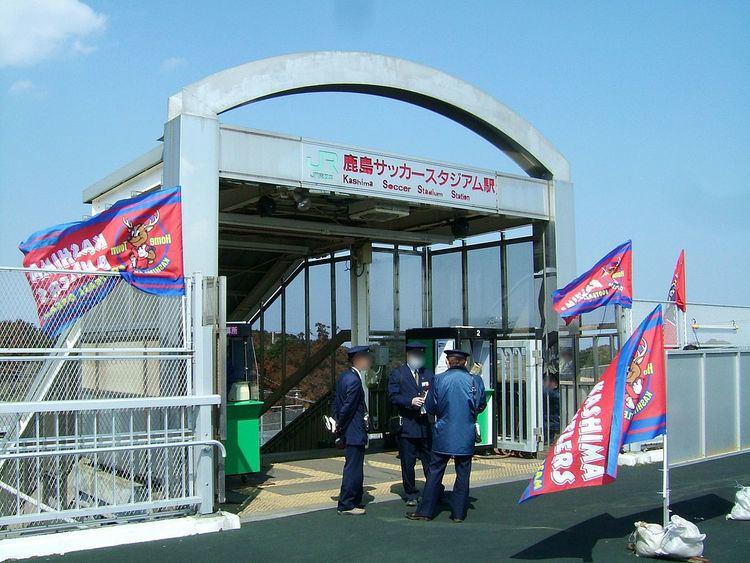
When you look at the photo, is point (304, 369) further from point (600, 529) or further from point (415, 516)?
point (600, 529)

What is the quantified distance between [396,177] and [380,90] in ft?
4.17

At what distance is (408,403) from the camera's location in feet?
29.1

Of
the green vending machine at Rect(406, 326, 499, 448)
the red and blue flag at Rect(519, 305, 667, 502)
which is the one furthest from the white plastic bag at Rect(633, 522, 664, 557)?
the green vending machine at Rect(406, 326, 499, 448)

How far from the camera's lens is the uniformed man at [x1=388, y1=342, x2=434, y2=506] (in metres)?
8.91

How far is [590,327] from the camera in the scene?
12742mm

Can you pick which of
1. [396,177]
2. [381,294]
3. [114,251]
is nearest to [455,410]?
[114,251]

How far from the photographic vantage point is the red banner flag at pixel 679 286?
37.6 feet

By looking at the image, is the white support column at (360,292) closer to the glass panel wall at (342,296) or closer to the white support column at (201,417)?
the glass panel wall at (342,296)

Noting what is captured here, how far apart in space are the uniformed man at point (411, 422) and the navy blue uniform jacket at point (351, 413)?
641 mm

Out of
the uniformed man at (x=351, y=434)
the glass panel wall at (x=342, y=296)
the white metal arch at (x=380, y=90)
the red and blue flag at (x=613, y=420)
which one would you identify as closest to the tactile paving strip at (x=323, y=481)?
the uniformed man at (x=351, y=434)

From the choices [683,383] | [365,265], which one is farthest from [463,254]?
[683,383]

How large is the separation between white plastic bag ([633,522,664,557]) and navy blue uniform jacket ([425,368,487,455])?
6.33 feet

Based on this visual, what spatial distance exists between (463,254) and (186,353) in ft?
→ 28.4

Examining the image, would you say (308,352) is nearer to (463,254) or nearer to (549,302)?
(463,254)
